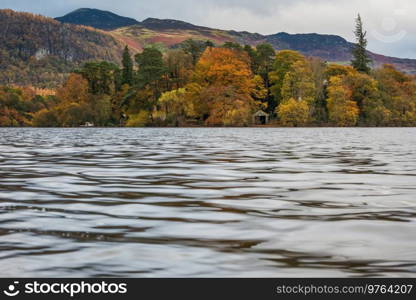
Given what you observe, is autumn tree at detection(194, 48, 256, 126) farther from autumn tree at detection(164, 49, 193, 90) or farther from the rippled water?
the rippled water

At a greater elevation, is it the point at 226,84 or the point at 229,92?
the point at 226,84

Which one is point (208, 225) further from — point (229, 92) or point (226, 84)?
point (226, 84)

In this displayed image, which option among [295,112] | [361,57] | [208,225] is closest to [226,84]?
[295,112]

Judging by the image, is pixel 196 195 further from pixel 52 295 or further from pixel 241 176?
pixel 52 295

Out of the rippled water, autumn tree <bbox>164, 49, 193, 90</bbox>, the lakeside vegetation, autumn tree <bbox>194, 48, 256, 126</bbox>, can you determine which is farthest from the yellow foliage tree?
the rippled water

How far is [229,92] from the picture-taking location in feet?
317

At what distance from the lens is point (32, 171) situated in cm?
1506

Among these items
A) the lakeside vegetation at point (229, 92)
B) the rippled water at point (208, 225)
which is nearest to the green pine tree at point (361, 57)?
the lakeside vegetation at point (229, 92)

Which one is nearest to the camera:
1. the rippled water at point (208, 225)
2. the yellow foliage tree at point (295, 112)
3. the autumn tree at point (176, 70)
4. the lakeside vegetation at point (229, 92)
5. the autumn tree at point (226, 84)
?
the rippled water at point (208, 225)

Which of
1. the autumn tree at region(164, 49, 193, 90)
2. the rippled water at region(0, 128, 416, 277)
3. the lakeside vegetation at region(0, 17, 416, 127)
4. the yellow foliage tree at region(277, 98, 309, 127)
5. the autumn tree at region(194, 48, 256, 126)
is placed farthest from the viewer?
the autumn tree at region(164, 49, 193, 90)

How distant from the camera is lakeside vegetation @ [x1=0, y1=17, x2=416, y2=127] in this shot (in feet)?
323

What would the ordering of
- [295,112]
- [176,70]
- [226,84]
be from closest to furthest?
1. [295,112]
2. [226,84]
3. [176,70]

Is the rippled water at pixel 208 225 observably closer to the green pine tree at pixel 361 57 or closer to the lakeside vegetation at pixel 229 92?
the lakeside vegetation at pixel 229 92

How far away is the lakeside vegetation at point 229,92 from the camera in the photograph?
9856cm
